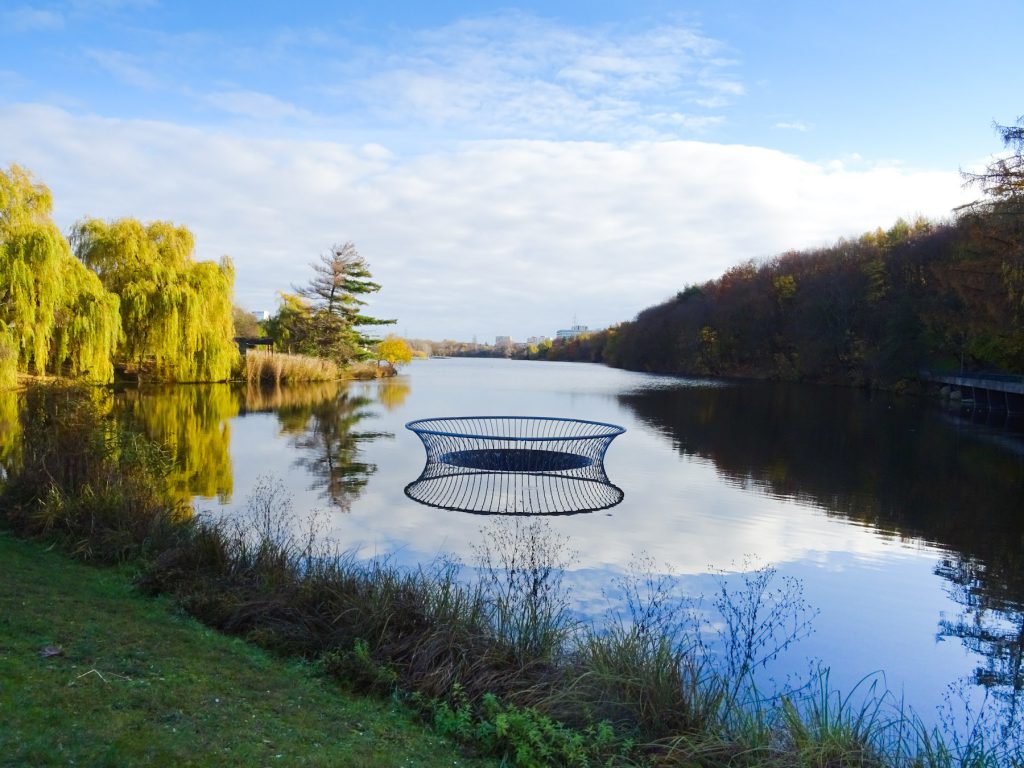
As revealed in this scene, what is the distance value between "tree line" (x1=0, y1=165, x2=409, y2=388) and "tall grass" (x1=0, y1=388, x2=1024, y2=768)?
1597cm

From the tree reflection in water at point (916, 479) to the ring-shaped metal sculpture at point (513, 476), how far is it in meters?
3.16

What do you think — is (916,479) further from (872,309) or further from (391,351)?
(391,351)

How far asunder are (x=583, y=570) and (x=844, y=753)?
479 centimetres

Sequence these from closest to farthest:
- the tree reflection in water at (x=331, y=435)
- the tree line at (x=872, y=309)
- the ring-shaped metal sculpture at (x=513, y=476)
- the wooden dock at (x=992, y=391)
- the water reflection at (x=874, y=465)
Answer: the water reflection at (x=874, y=465) < the ring-shaped metal sculpture at (x=513, y=476) < the tree reflection in water at (x=331, y=435) < the tree line at (x=872, y=309) < the wooden dock at (x=992, y=391)

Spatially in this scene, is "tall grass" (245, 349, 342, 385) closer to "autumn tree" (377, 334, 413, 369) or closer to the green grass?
"autumn tree" (377, 334, 413, 369)

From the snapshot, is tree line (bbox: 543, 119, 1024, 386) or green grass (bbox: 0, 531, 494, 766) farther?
tree line (bbox: 543, 119, 1024, 386)

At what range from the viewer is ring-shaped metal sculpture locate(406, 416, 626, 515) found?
11.9m

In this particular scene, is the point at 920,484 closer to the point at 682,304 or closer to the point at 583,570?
the point at 583,570

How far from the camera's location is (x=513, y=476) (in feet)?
48.4

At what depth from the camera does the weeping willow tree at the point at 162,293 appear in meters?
30.2

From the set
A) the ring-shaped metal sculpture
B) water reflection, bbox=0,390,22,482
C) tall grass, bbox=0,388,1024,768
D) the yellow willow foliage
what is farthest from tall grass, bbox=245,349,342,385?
tall grass, bbox=0,388,1024,768

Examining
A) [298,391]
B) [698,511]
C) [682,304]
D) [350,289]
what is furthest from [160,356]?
[682,304]

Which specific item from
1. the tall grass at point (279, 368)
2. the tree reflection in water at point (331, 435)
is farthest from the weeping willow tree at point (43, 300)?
the tall grass at point (279, 368)

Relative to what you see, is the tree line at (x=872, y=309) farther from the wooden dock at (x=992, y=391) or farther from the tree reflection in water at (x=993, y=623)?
the tree reflection in water at (x=993, y=623)
